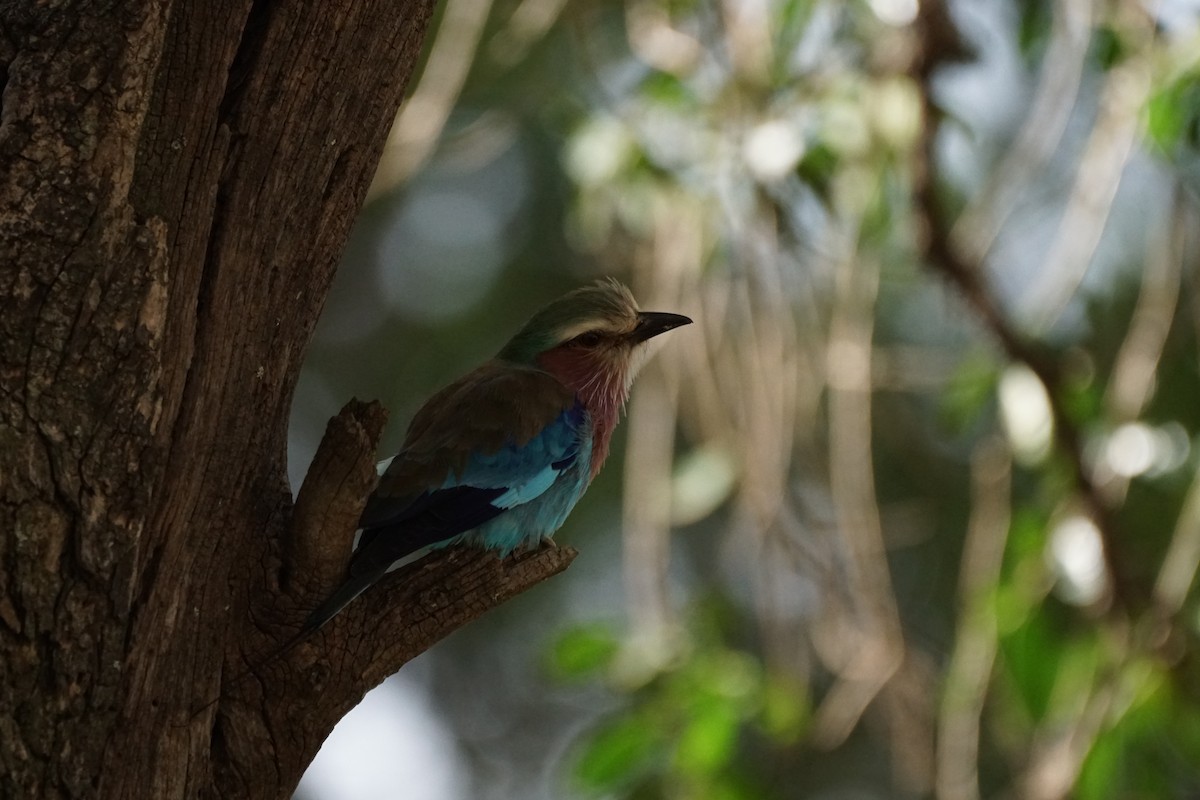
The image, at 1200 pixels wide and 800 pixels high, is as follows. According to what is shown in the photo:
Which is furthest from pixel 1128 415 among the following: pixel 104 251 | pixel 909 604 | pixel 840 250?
pixel 909 604

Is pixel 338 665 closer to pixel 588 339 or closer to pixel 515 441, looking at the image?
pixel 515 441

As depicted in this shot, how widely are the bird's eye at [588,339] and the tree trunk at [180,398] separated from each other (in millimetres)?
1590

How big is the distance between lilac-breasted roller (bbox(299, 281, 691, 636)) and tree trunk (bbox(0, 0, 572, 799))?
6.8 inches

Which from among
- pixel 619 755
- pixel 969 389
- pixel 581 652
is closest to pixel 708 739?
pixel 619 755

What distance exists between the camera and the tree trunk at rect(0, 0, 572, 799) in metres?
2.33

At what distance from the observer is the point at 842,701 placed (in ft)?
16.5

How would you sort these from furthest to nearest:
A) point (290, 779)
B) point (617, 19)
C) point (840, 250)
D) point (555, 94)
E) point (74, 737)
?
point (617, 19) < point (555, 94) < point (840, 250) < point (290, 779) < point (74, 737)

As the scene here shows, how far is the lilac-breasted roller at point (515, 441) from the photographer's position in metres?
3.39

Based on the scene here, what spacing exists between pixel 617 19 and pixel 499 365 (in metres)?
3.37

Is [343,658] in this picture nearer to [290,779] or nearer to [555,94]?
[290,779]

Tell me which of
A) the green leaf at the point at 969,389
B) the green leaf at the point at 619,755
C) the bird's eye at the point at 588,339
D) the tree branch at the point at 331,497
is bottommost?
the tree branch at the point at 331,497

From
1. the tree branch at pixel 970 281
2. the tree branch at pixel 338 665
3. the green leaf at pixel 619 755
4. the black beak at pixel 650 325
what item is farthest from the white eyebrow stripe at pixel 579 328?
the tree branch at pixel 338 665

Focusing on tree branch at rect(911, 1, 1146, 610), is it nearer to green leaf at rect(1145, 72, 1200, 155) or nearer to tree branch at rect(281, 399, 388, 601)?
green leaf at rect(1145, 72, 1200, 155)

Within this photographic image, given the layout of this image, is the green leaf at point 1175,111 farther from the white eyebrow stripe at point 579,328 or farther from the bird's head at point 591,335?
the white eyebrow stripe at point 579,328
